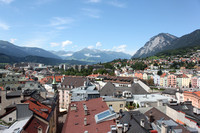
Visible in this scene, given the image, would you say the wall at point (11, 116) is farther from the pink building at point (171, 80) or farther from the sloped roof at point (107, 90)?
the pink building at point (171, 80)

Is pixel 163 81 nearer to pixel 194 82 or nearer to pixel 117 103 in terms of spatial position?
pixel 194 82

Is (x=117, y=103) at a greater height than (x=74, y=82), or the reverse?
(x=74, y=82)

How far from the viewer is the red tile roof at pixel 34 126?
2020 cm

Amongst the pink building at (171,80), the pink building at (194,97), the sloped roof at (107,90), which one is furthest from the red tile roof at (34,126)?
the pink building at (171,80)

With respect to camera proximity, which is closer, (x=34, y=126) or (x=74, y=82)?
(x=34, y=126)

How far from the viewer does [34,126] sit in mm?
21422

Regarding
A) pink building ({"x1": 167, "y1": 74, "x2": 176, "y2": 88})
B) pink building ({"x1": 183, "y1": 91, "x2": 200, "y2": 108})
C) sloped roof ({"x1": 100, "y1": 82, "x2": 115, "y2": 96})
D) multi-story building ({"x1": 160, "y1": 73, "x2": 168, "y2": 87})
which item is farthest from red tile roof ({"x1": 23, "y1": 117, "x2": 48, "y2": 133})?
multi-story building ({"x1": 160, "y1": 73, "x2": 168, "y2": 87})

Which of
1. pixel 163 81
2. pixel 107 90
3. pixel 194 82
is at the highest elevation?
pixel 107 90

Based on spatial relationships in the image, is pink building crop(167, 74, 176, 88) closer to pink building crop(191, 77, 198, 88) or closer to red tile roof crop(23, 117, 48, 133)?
pink building crop(191, 77, 198, 88)

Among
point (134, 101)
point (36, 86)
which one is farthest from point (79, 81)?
point (134, 101)

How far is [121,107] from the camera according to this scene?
34781 millimetres

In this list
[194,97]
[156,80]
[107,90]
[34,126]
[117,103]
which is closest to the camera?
[34,126]

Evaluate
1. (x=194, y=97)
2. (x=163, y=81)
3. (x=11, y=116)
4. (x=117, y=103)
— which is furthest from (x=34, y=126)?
(x=163, y=81)

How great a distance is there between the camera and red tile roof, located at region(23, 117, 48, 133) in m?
20.2
